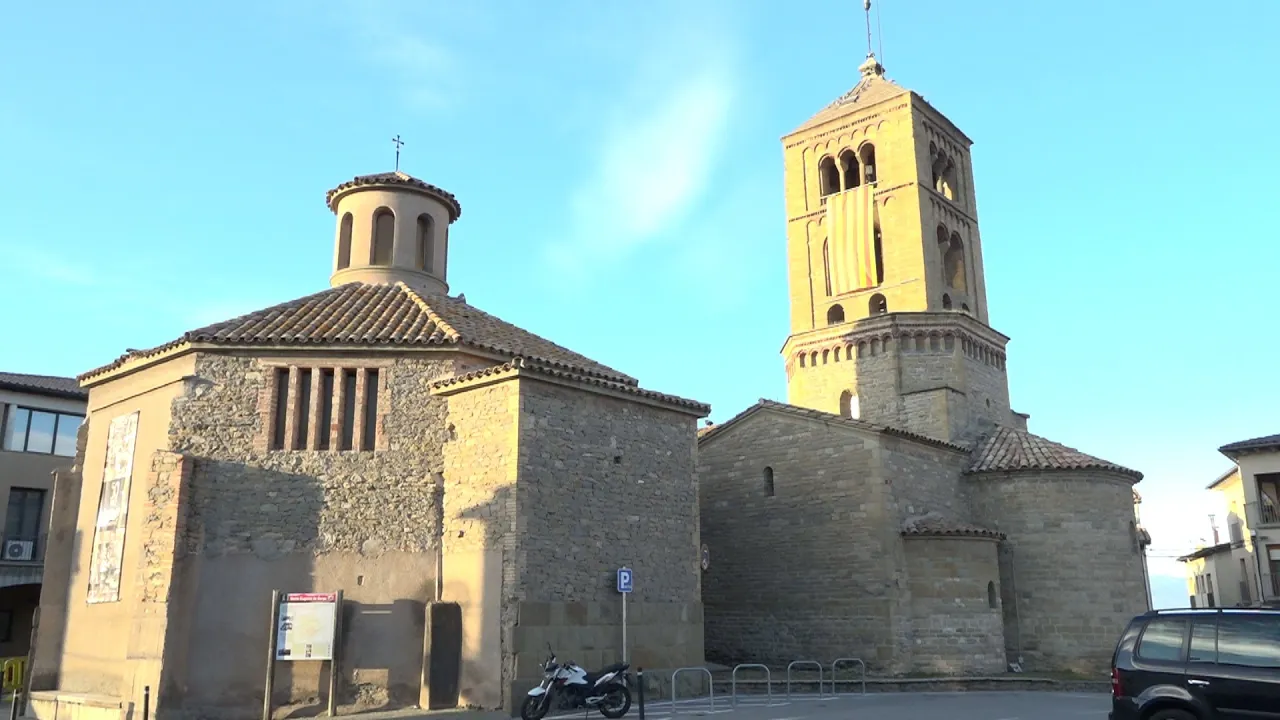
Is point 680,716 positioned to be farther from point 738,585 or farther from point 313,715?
point 738,585

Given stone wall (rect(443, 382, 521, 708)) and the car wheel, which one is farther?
stone wall (rect(443, 382, 521, 708))

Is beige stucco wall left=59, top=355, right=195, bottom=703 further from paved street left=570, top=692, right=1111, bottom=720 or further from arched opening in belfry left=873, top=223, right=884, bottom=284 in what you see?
arched opening in belfry left=873, top=223, right=884, bottom=284

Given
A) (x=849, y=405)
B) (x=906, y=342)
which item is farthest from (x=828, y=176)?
(x=849, y=405)

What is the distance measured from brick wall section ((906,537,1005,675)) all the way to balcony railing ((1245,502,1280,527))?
17.2m

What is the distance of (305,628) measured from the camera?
14.8 m

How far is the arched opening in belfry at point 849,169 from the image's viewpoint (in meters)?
32.4

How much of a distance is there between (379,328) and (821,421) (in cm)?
1141

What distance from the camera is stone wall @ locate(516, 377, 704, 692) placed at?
15570mm

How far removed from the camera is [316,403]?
54.9 feet

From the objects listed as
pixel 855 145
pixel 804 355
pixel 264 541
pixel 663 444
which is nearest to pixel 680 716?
pixel 663 444

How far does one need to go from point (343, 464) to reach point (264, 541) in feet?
5.92

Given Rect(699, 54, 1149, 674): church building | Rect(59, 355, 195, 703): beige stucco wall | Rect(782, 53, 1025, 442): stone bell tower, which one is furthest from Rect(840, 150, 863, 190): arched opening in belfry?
Rect(59, 355, 195, 703): beige stucco wall

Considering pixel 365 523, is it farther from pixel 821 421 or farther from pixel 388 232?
pixel 821 421

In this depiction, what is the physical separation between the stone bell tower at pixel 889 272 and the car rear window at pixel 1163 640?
16.4m
